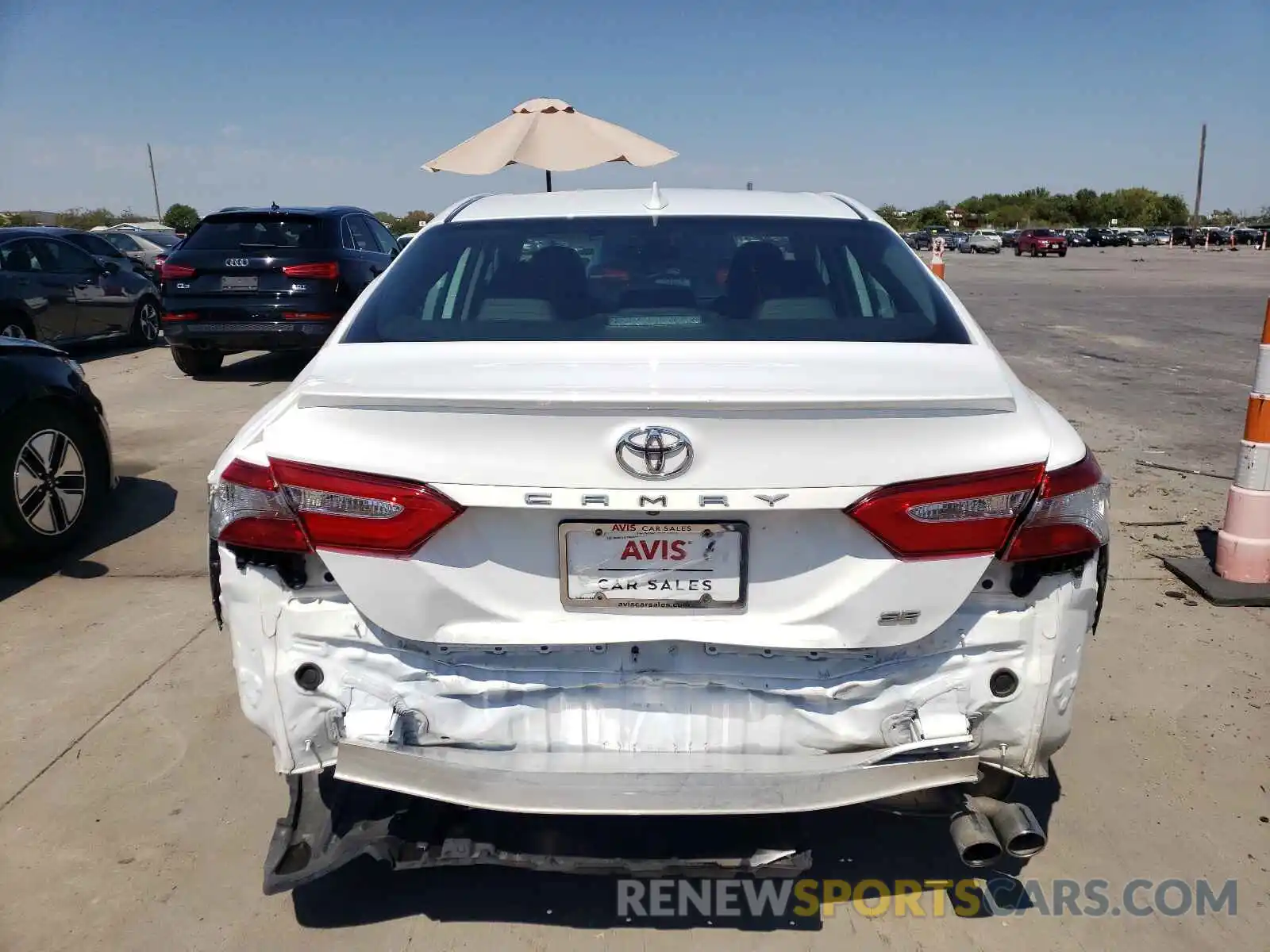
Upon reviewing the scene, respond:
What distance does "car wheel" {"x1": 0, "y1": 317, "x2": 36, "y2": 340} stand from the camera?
35.5 ft

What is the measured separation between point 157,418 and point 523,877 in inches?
291

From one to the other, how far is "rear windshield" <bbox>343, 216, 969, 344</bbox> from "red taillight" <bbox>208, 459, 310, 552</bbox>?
576 millimetres

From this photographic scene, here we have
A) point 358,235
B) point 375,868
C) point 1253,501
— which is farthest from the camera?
point 358,235

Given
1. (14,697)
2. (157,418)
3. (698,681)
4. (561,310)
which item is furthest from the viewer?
(157,418)

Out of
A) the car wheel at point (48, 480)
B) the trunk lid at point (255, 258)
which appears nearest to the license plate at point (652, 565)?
the car wheel at point (48, 480)

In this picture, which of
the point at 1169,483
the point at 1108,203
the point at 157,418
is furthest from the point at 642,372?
the point at 1108,203

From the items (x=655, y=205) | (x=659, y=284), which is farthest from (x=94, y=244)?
(x=659, y=284)

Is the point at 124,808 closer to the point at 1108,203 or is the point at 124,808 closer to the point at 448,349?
the point at 448,349

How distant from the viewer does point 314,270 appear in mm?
10312

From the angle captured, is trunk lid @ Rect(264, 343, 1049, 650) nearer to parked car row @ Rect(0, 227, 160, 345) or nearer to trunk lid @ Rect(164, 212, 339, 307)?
trunk lid @ Rect(164, 212, 339, 307)

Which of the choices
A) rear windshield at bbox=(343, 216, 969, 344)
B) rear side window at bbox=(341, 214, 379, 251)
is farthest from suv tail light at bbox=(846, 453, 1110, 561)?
rear side window at bbox=(341, 214, 379, 251)

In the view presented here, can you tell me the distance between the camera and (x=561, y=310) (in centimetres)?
295

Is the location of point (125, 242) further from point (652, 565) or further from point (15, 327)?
point (652, 565)

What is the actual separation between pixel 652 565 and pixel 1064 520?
89 centimetres
